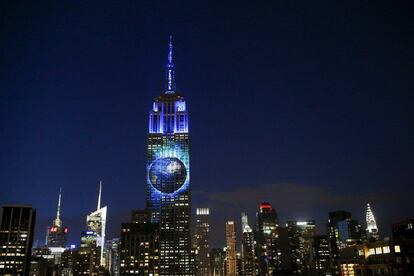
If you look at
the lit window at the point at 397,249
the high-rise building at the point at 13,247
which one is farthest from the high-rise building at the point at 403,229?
the high-rise building at the point at 13,247

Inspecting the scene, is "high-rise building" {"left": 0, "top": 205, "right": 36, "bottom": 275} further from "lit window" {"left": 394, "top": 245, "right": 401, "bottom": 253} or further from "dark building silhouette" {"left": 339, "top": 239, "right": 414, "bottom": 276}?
"lit window" {"left": 394, "top": 245, "right": 401, "bottom": 253}

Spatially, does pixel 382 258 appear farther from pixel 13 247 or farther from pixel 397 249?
pixel 13 247

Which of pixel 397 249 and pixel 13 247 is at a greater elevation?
pixel 13 247

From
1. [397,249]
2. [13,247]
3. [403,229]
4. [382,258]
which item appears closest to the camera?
[397,249]

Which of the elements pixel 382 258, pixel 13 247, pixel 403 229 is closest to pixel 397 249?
pixel 382 258

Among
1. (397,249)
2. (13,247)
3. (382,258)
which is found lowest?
(382,258)

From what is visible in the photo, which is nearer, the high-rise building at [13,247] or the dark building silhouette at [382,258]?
the dark building silhouette at [382,258]

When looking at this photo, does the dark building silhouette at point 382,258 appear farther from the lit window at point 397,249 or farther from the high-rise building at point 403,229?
the high-rise building at point 403,229

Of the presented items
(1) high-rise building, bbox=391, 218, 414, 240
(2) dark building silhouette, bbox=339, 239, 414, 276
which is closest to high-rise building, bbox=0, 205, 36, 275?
(2) dark building silhouette, bbox=339, 239, 414, 276

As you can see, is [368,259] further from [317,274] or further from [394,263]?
[317,274]

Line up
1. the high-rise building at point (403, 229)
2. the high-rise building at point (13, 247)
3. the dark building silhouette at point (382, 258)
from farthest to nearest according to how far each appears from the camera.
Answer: the high-rise building at point (13, 247) < the high-rise building at point (403, 229) < the dark building silhouette at point (382, 258)

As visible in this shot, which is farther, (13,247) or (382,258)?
(13,247)

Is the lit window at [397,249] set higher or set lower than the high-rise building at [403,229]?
lower

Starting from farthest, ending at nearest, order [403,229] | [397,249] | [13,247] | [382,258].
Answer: [13,247], [403,229], [382,258], [397,249]
